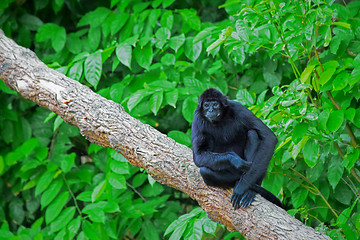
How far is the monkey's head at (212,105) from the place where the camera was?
4.02m

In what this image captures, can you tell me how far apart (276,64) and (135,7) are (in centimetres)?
205

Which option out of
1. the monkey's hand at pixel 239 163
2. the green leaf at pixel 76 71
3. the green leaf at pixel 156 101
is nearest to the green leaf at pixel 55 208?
the green leaf at pixel 76 71

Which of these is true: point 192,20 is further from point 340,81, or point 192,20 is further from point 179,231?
point 179,231

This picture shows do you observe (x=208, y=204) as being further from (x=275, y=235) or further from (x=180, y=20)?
(x=180, y=20)

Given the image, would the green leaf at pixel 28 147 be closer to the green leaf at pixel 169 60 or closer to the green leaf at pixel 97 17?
the green leaf at pixel 97 17

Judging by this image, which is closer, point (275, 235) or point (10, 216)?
point (275, 235)

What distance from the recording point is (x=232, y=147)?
413 cm

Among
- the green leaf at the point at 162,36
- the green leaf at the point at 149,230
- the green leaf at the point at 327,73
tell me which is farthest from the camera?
the green leaf at the point at 149,230

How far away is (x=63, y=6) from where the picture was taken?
25.1 ft

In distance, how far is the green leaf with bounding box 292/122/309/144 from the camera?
3533mm

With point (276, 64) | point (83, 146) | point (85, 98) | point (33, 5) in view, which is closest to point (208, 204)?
point (85, 98)

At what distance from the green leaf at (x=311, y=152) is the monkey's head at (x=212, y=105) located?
79cm

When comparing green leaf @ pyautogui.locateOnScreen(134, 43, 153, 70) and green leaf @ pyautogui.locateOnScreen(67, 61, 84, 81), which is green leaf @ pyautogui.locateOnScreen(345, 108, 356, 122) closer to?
green leaf @ pyautogui.locateOnScreen(134, 43, 153, 70)

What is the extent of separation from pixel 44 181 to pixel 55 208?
48 cm
